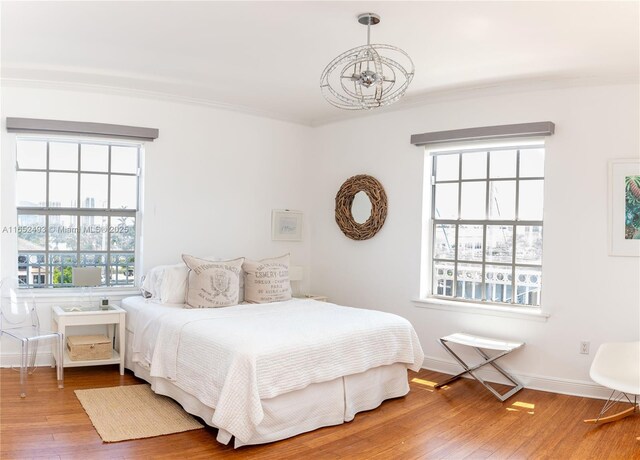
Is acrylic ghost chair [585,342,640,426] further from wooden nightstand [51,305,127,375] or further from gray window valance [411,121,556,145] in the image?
wooden nightstand [51,305,127,375]

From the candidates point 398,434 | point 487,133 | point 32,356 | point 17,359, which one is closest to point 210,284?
point 32,356

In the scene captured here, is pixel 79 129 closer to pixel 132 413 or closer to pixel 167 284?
pixel 167 284

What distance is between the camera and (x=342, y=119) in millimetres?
5832

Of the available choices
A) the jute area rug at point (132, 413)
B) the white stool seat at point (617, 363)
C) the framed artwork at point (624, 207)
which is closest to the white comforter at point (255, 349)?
the jute area rug at point (132, 413)

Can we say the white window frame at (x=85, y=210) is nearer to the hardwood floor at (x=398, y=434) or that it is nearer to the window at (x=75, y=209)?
the window at (x=75, y=209)

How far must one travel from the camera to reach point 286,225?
5.98 m

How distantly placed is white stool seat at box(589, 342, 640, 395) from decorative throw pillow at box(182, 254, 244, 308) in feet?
9.40

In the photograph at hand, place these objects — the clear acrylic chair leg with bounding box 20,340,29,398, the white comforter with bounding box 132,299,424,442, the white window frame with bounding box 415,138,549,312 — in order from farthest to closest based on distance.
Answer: the white window frame with bounding box 415,138,549,312, the clear acrylic chair leg with bounding box 20,340,29,398, the white comforter with bounding box 132,299,424,442

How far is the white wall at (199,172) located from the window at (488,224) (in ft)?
5.74

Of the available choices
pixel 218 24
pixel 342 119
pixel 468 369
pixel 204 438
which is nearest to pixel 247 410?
pixel 204 438

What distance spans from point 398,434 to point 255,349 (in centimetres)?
112

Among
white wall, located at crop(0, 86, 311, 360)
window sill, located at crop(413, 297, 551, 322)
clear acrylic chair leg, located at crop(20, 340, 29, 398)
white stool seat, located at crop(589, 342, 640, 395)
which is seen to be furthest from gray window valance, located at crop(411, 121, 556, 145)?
clear acrylic chair leg, located at crop(20, 340, 29, 398)

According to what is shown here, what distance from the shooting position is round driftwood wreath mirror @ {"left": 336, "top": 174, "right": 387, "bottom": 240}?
17.6 feet

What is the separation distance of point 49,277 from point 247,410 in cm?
288
